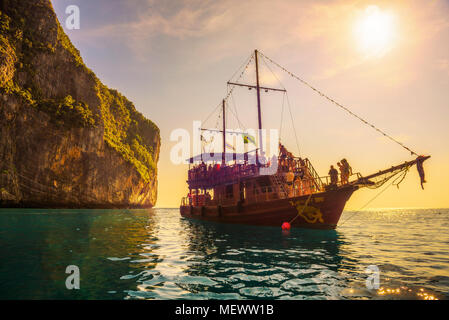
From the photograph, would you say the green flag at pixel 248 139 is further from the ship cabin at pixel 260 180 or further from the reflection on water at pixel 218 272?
the reflection on water at pixel 218 272

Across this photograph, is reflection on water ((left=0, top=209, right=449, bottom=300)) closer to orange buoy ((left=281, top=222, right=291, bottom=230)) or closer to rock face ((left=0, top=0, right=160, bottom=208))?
orange buoy ((left=281, top=222, right=291, bottom=230))

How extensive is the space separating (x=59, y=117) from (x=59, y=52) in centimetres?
1789

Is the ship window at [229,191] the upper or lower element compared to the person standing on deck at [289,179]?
lower

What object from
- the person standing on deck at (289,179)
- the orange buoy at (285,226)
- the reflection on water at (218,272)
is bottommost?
the orange buoy at (285,226)

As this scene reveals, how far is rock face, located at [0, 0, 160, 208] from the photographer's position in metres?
47.0

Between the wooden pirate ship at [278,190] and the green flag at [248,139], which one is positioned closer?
the wooden pirate ship at [278,190]

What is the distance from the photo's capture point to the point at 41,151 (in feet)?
170

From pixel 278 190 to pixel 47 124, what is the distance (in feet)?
182

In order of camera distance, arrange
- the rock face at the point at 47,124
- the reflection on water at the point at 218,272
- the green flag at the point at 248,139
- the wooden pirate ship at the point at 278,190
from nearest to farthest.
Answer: the reflection on water at the point at 218,272
the wooden pirate ship at the point at 278,190
the green flag at the point at 248,139
the rock face at the point at 47,124

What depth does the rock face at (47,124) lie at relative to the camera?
47.0 meters

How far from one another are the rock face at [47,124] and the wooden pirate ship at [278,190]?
42679 mm

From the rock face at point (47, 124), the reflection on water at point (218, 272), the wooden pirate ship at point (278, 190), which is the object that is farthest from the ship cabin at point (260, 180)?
the rock face at point (47, 124)
